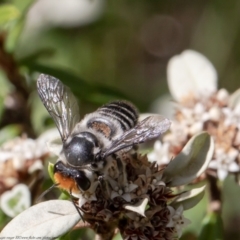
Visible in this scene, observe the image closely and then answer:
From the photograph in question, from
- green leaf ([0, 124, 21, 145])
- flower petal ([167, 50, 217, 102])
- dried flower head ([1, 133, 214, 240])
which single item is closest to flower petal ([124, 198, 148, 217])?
dried flower head ([1, 133, 214, 240])

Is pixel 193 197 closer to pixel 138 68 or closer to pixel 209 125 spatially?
pixel 209 125

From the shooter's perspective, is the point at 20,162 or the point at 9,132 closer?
the point at 20,162

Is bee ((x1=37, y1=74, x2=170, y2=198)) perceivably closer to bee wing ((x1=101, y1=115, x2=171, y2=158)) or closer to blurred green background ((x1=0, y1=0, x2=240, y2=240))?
bee wing ((x1=101, y1=115, x2=171, y2=158))

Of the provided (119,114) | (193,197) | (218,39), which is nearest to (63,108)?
(119,114)

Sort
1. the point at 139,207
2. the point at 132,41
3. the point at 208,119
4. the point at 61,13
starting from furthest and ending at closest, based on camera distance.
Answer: the point at 132,41 → the point at 61,13 → the point at 208,119 → the point at 139,207

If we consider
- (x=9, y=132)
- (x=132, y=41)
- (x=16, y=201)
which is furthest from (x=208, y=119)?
(x=132, y=41)

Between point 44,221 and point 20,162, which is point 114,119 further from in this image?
point 20,162
